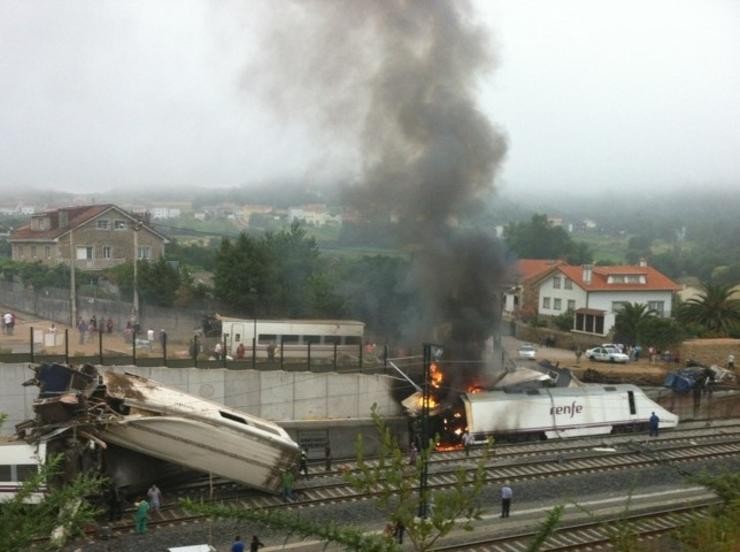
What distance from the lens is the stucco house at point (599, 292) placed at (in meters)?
47.4

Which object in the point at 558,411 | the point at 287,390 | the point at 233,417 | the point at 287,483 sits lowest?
the point at 287,483

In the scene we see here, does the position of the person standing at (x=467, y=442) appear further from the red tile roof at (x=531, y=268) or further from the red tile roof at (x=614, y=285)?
the red tile roof at (x=531, y=268)

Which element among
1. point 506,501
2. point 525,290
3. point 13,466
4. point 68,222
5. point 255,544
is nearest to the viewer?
point 255,544

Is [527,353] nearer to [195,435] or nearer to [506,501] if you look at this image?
[506,501]

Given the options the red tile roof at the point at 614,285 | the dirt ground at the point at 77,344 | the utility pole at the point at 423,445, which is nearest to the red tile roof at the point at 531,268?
the red tile roof at the point at 614,285

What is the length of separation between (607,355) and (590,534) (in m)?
22.1

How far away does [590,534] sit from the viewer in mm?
17562

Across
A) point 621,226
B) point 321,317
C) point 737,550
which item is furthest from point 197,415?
point 621,226

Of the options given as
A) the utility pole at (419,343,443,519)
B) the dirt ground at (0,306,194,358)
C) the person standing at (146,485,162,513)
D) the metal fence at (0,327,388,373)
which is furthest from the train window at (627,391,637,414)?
the person standing at (146,485,162,513)

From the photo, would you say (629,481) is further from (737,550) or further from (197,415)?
(197,415)

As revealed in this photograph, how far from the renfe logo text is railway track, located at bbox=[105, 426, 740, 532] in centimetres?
223

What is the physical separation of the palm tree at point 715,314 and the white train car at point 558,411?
1854 centimetres

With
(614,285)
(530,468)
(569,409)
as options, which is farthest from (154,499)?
(614,285)

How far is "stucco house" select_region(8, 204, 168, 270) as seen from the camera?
5134cm
